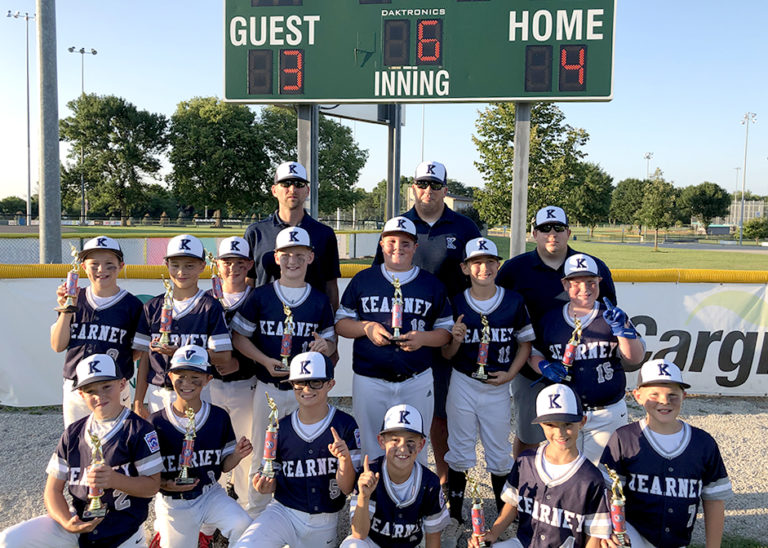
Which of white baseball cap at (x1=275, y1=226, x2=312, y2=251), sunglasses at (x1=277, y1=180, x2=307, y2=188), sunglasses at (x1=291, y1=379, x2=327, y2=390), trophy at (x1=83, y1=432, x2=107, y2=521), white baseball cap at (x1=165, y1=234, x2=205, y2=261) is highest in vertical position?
sunglasses at (x1=277, y1=180, x2=307, y2=188)

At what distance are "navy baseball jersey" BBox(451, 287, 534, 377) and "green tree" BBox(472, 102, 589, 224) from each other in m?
17.4

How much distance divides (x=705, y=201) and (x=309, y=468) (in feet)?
264

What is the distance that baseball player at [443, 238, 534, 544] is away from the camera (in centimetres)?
410

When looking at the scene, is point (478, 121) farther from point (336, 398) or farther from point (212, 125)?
point (212, 125)

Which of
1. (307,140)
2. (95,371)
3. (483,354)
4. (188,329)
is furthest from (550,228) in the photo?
(307,140)

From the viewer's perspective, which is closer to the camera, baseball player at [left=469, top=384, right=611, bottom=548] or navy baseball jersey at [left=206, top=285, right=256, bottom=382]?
baseball player at [left=469, top=384, right=611, bottom=548]

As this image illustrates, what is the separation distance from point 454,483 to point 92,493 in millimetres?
2499

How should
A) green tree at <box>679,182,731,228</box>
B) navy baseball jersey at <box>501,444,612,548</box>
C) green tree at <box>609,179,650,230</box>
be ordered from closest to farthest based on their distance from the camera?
navy baseball jersey at <box>501,444,612,548</box>
green tree at <box>679,182,731,228</box>
green tree at <box>609,179,650,230</box>

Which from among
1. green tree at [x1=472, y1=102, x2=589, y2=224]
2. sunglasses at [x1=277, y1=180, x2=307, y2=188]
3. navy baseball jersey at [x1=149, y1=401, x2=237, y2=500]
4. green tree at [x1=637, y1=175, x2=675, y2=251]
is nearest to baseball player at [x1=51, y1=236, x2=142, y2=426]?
navy baseball jersey at [x1=149, y1=401, x2=237, y2=500]

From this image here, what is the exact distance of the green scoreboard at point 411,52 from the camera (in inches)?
277

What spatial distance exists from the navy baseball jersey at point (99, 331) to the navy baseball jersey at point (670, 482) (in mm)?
3601

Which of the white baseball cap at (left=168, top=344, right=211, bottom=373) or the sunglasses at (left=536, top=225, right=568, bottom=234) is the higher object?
the sunglasses at (left=536, top=225, right=568, bottom=234)

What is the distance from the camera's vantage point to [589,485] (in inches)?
119

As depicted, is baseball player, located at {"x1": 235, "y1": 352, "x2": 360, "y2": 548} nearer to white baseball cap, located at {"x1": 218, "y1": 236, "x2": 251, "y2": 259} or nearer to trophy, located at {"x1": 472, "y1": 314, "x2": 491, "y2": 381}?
trophy, located at {"x1": 472, "y1": 314, "x2": 491, "y2": 381}
